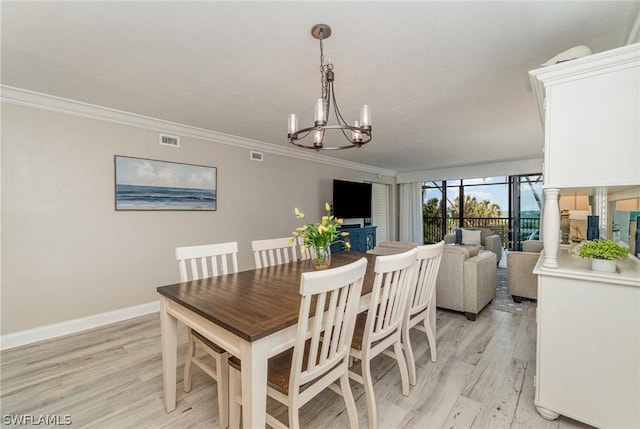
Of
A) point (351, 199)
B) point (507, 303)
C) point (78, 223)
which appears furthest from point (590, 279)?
point (351, 199)

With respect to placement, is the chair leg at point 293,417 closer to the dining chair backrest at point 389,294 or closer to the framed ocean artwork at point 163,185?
the dining chair backrest at point 389,294

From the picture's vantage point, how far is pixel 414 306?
2162mm

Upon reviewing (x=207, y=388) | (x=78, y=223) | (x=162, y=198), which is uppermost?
(x=162, y=198)

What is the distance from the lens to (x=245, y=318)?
1.33m

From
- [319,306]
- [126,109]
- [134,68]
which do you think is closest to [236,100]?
[134,68]

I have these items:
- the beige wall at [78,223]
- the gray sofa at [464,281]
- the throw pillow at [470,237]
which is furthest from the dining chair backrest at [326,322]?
the throw pillow at [470,237]

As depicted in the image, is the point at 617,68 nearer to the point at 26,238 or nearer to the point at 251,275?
the point at 251,275

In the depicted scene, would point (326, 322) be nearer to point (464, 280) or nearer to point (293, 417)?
point (293, 417)

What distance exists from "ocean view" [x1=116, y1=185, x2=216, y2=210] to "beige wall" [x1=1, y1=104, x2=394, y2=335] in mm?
94

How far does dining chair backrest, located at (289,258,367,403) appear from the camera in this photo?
119 cm

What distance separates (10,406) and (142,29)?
8.48 ft

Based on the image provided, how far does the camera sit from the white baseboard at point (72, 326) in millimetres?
2653

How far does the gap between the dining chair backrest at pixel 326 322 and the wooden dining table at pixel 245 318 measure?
0.12 meters

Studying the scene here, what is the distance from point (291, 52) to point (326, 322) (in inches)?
69.3
